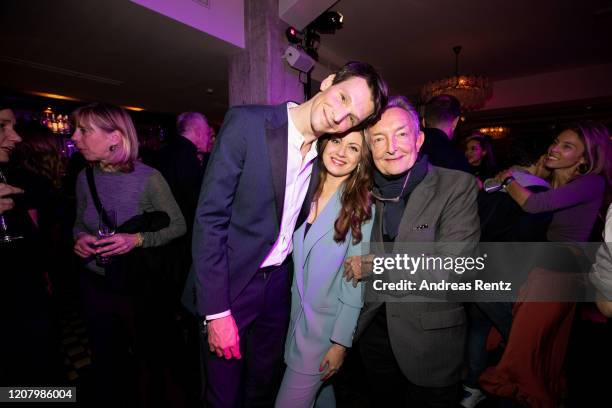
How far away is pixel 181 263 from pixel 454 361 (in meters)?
1.81

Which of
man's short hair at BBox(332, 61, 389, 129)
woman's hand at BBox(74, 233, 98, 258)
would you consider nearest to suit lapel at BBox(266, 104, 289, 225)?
man's short hair at BBox(332, 61, 389, 129)

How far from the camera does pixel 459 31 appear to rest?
5.48 m

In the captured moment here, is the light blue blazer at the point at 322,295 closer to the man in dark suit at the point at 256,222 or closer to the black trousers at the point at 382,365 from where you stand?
the man in dark suit at the point at 256,222

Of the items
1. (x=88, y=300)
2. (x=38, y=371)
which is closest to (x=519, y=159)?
(x=88, y=300)

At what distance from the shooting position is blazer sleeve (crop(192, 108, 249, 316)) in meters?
1.18

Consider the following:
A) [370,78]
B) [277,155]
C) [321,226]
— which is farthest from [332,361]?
[370,78]

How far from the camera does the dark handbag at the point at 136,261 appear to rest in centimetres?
171

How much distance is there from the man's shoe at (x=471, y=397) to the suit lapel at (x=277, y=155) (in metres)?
2.30

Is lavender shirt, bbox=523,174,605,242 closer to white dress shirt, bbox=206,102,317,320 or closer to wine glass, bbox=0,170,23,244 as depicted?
white dress shirt, bbox=206,102,317,320

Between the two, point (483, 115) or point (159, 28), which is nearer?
point (159, 28)

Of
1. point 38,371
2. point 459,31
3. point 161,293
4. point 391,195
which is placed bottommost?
point 38,371

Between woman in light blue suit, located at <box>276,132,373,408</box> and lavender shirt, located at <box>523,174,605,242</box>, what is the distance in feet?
4.72

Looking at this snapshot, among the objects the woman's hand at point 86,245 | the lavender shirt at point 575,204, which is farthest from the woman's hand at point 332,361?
the lavender shirt at point 575,204

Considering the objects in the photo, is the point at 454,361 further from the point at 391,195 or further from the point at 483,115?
the point at 483,115
